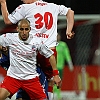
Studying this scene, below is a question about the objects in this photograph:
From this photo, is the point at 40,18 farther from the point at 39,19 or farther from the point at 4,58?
the point at 4,58

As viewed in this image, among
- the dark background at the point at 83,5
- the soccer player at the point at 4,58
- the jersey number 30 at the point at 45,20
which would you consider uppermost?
the jersey number 30 at the point at 45,20

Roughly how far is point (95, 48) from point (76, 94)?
159 inches

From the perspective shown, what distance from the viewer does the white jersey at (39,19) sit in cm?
846

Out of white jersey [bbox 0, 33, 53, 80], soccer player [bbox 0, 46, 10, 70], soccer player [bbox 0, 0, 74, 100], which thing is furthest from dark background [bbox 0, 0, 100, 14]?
white jersey [bbox 0, 33, 53, 80]

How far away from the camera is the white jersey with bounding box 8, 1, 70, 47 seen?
8.46 metres

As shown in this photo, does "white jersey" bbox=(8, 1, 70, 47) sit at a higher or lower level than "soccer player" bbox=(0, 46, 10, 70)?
higher

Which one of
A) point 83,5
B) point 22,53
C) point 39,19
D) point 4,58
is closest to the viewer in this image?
point 22,53

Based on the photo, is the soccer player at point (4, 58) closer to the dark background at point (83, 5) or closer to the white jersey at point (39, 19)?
the white jersey at point (39, 19)

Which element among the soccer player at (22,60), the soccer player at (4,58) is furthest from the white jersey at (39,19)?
the soccer player at (4,58)

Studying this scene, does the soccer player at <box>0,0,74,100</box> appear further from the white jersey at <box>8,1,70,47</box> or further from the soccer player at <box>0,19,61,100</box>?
the soccer player at <box>0,19,61,100</box>

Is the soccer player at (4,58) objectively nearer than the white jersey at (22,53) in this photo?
No

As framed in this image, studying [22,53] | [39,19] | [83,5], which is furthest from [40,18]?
[83,5]

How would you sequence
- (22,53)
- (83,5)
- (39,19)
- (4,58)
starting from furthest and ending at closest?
(83,5) → (4,58) → (39,19) → (22,53)

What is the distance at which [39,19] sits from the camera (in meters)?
8.47
